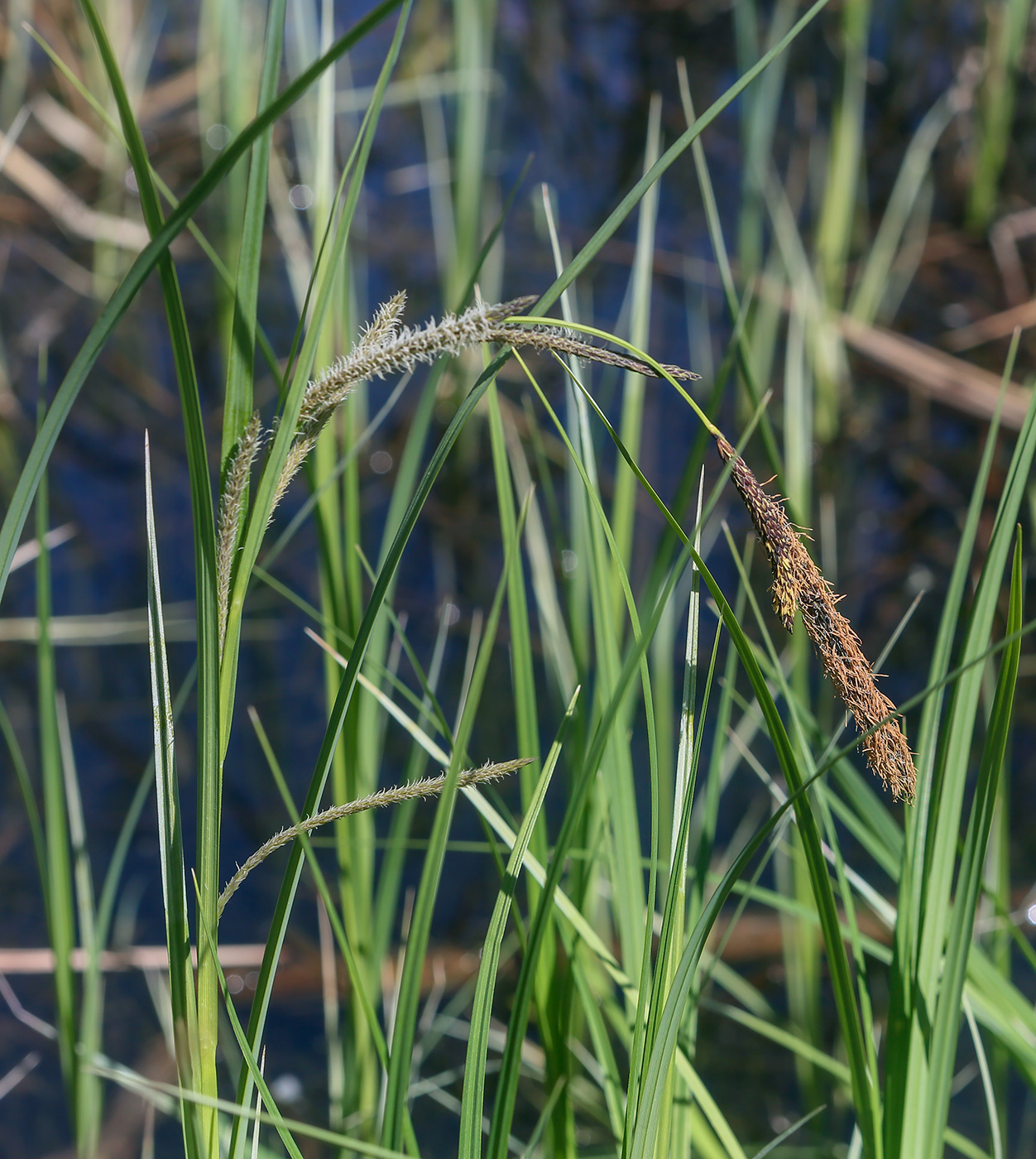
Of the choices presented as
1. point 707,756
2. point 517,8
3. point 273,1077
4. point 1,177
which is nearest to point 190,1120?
point 273,1077

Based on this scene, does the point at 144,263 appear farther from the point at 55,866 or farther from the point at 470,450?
the point at 470,450

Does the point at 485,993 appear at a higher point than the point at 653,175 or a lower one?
lower

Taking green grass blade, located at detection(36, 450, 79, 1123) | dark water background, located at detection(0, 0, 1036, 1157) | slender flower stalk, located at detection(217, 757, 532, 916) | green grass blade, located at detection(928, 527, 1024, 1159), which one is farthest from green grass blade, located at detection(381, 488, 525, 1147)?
dark water background, located at detection(0, 0, 1036, 1157)

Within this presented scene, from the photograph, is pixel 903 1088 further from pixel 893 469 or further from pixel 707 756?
pixel 893 469

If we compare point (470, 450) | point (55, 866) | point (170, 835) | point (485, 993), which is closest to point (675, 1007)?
point (485, 993)

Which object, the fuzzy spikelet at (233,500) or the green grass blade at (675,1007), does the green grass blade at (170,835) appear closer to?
the fuzzy spikelet at (233,500)

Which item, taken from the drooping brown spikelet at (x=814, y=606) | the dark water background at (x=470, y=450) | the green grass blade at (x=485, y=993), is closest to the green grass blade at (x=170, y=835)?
the green grass blade at (x=485, y=993)
